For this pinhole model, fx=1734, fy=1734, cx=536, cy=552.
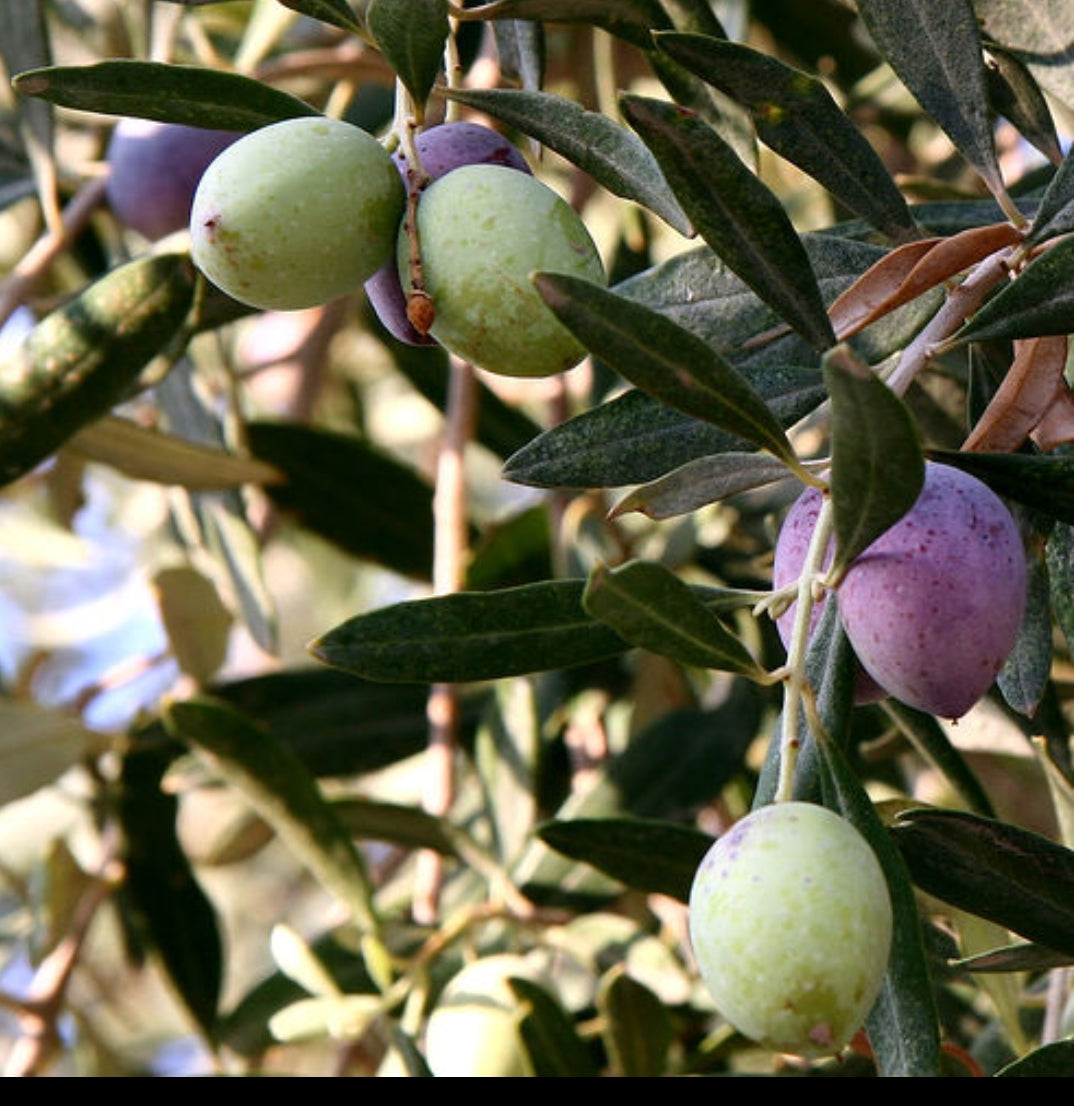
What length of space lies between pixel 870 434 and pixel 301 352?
65.6 inches

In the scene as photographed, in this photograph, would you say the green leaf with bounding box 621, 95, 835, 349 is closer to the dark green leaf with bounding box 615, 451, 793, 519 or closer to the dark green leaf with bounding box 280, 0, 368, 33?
the dark green leaf with bounding box 615, 451, 793, 519

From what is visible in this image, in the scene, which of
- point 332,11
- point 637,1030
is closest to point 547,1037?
point 637,1030

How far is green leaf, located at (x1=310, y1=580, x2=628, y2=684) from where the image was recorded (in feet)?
2.59

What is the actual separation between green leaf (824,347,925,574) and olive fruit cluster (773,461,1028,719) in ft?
0.07

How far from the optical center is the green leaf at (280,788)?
135 cm

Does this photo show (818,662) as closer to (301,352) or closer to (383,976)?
(383,976)

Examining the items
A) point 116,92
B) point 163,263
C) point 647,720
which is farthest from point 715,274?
point 647,720

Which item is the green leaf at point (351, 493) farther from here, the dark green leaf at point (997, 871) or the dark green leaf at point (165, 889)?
the dark green leaf at point (997, 871)

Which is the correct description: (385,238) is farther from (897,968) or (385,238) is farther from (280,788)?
(280,788)

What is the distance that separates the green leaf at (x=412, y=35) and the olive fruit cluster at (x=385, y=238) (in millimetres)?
61

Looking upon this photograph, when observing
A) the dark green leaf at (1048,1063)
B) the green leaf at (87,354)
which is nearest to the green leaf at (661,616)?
the dark green leaf at (1048,1063)

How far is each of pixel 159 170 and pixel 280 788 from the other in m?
0.57

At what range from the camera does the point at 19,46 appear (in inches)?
56.7

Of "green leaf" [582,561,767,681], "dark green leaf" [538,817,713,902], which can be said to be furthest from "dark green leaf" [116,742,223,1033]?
Result: "green leaf" [582,561,767,681]
